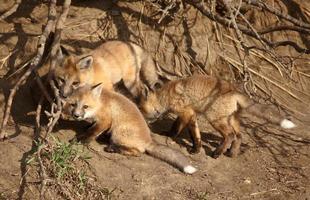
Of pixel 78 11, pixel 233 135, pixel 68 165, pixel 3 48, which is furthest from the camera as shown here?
pixel 78 11

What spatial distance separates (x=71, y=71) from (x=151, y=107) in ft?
4.35

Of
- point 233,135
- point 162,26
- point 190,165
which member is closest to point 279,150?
point 233,135

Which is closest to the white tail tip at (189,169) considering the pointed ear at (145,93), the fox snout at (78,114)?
the fox snout at (78,114)

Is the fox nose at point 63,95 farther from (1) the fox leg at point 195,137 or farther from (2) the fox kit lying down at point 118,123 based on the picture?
(1) the fox leg at point 195,137

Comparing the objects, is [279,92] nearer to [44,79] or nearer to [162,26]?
[162,26]

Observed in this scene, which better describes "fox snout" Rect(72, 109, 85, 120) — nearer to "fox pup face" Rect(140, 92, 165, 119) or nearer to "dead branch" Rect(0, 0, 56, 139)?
"dead branch" Rect(0, 0, 56, 139)

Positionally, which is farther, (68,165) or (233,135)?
(233,135)

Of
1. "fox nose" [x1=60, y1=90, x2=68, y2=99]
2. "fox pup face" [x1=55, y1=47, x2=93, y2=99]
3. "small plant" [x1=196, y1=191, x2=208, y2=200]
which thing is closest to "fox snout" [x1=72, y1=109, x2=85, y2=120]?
"fox nose" [x1=60, y1=90, x2=68, y2=99]

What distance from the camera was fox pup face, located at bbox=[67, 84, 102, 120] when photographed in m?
6.72

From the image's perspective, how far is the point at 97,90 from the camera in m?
6.81

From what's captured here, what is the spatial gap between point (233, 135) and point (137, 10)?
10.2 feet

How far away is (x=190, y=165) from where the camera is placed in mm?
6531

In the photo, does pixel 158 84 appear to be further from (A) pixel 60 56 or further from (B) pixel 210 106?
(A) pixel 60 56

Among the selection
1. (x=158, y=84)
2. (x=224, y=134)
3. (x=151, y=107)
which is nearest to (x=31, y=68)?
(x=151, y=107)
